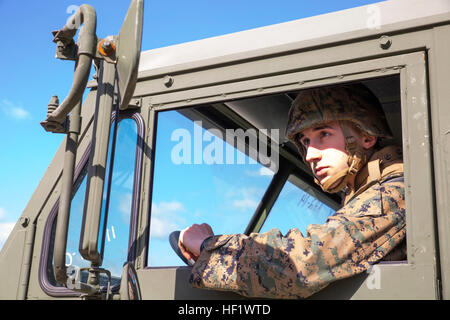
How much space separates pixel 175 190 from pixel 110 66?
879mm

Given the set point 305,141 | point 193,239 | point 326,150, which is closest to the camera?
point 193,239

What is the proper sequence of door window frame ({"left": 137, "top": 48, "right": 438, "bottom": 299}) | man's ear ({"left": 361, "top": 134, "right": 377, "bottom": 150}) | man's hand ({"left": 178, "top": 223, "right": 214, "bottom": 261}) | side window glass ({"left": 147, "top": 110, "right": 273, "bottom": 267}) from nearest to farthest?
door window frame ({"left": 137, "top": 48, "right": 438, "bottom": 299})
man's hand ({"left": 178, "top": 223, "right": 214, "bottom": 261})
side window glass ({"left": 147, "top": 110, "right": 273, "bottom": 267})
man's ear ({"left": 361, "top": 134, "right": 377, "bottom": 150})

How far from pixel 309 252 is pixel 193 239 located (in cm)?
48

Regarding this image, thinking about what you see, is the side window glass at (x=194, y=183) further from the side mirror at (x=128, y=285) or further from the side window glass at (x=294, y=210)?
the side mirror at (x=128, y=285)

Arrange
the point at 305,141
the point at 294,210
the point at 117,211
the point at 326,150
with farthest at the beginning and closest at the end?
the point at 294,210 → the point at 305,141 → the point at 326,150 → the point at 117,211

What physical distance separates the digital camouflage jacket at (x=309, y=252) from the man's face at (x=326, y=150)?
31 centimetres

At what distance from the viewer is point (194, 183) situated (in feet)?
8.45

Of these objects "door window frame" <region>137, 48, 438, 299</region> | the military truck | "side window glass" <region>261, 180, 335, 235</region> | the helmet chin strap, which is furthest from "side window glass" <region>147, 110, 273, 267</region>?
the helmet chin strap

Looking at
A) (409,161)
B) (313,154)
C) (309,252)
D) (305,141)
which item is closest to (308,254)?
(309,252)

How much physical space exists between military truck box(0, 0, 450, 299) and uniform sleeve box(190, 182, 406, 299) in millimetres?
78

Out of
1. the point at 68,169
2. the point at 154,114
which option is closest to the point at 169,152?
the point at 154,114

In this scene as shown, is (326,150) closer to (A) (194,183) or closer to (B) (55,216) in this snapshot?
(A) (194,183)

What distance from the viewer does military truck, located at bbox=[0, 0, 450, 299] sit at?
1.57 metres

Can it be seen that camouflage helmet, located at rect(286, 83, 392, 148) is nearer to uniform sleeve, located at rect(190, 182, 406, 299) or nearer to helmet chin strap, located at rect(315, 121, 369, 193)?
helmet chin strap, located at rect(315, 121, 369, 193)
